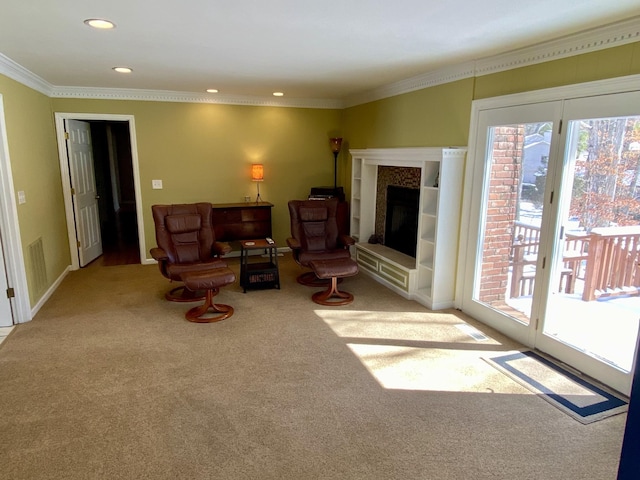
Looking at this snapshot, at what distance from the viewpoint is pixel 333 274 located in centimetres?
425

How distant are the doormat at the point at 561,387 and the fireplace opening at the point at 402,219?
187cm

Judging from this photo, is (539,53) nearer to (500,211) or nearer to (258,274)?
(500,211)

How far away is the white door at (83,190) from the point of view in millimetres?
5410

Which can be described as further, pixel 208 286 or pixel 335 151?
pixel 335 151

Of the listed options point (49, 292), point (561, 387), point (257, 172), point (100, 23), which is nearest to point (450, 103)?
point (561, 387)

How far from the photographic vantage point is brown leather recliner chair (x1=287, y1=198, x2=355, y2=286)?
16.3ft


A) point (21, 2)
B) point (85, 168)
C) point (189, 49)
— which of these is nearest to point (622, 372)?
point (189, 49)

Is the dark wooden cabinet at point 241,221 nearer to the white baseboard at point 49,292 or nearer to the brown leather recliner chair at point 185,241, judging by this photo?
the brown leather recliner chair at point 185,241

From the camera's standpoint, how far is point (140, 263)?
228 inches

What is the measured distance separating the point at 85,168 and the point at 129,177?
444 centimetres

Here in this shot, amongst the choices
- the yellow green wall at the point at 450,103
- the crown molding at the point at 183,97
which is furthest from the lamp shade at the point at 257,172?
the yellow green wall at the point at 450,103

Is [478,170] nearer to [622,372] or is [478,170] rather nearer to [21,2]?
[622,372]

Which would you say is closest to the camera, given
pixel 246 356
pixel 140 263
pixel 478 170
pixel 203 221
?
pixel 246 356

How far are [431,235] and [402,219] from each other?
70 centimetres
